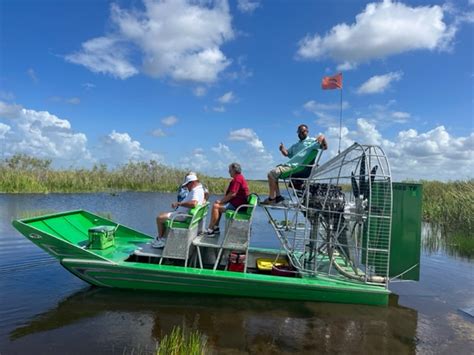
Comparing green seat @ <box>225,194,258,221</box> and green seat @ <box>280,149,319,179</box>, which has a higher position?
green seat @ <box>280,149,319,179</box>

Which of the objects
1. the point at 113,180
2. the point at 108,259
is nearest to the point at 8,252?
the point at 108,259

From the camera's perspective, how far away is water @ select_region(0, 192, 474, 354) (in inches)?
217

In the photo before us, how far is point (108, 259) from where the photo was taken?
7.18m

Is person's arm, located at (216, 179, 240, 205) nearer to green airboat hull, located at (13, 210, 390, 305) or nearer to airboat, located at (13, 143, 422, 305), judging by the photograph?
airboat, located at (13, 143, 422, 305)

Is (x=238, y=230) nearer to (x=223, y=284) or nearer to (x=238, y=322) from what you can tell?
(x=223, y=284)

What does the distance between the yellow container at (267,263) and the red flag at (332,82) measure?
3799mm

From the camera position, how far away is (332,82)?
766 cm

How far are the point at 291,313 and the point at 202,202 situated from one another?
283cm

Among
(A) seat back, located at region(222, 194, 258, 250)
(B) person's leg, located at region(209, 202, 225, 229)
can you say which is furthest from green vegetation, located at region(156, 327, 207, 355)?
(B) person's leg, located at region(209, 202, 225, 229)

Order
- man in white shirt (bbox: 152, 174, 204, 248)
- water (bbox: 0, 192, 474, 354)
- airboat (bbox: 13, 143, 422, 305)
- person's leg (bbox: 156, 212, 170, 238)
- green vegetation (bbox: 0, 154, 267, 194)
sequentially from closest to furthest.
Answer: water (bbox: 0, 192, 474, 354) < airboat (bbox: 13, 143, 422, 305) < man in white shirt (bbox: 152, 174, 204, 248) < person's leg (bbox: 156, 212, 170, 238) < green vegetation (bbox: 0, 154, 267, 194)

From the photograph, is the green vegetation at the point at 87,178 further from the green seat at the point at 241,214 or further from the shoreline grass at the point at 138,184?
the green seat at the point at 241,214

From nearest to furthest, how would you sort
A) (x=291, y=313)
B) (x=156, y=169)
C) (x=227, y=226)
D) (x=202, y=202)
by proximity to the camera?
(x=291, y=313)
(x=227, y=226)
(x=202, y=202)
(x=156, y=169)

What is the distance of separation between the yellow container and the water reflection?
44.0 inches

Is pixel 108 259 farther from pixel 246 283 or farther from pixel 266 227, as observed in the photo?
pixel 266 227
